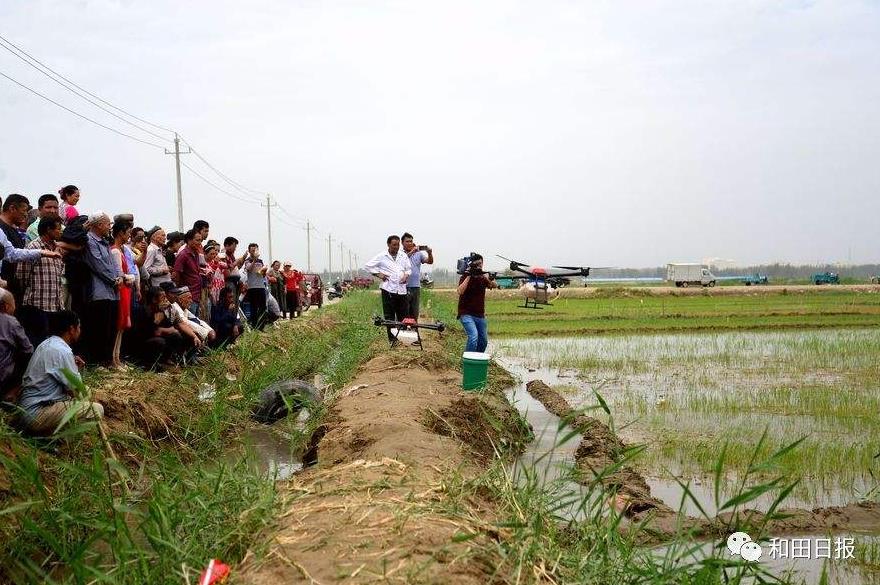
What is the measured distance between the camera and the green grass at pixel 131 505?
3.36 metres

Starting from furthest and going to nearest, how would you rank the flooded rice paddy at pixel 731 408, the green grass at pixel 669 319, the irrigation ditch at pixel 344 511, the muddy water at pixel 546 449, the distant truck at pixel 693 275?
the distant truck at pixel 693 275 → the green grass at pixel 669 319 → the flooded rice paddy at pixel 731 408 → the muddy water at pixel 546 449 → the irrigation ditch at pixel 344 511

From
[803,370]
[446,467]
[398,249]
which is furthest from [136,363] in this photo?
[803,370]

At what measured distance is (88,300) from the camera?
25.8 feet

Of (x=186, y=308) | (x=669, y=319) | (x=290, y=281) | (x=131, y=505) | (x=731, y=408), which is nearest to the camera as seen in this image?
(x=131, y=505)

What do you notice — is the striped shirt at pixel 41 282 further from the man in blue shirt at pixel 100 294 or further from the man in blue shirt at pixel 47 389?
the man in blue shirt at pixel 47 389

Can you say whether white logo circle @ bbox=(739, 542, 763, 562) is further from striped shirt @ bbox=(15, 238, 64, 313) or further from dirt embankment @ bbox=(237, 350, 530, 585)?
striped shirt @ bbox=(15, 238, 64, 313)

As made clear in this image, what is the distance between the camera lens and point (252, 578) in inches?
126

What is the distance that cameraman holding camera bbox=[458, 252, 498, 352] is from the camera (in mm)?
10445

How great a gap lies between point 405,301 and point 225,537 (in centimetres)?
867

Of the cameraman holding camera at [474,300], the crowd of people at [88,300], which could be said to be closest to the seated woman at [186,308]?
the crowd of people at [88,300]

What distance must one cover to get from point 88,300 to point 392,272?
4648 millimetres

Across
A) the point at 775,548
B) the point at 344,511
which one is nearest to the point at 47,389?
the point at 344,511

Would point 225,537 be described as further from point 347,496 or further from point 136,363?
point 136,363

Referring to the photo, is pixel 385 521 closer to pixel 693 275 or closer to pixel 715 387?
pixel 715 387
